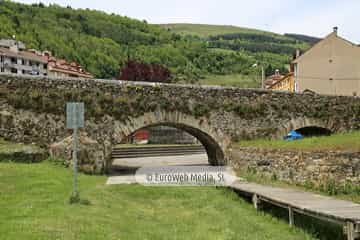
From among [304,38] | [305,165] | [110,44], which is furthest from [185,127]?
[304,38]

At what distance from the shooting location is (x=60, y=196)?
10.7m

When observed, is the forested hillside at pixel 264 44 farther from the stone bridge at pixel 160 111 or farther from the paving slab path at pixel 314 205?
the paving slab path at pixel 314 205

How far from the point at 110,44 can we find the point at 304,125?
9819 centimetres

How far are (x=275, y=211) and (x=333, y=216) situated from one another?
4158mm

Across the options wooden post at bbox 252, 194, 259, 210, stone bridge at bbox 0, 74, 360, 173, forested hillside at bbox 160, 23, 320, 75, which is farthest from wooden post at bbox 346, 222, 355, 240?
forested hillside at bbox 160, 23, 320, 75

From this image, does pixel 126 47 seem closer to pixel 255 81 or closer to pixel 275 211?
pixel 255 81

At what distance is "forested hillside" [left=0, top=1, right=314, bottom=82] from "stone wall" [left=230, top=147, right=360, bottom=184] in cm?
7200

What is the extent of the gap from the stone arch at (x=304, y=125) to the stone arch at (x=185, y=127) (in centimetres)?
317

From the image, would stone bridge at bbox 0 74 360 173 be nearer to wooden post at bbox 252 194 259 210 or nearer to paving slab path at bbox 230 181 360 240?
paving slab path at bbox 230 181 360 240

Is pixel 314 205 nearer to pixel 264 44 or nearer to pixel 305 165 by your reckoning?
pixel 305 165

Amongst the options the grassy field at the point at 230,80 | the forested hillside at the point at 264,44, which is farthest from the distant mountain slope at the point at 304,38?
the grassy field at the point at 230,80

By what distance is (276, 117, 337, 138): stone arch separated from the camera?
2428 cm

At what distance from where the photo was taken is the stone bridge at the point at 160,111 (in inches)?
739

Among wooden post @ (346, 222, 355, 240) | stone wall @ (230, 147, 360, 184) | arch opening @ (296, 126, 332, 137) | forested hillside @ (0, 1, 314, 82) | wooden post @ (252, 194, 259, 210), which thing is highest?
forested hillside @ (0, 1, 314, 82)
